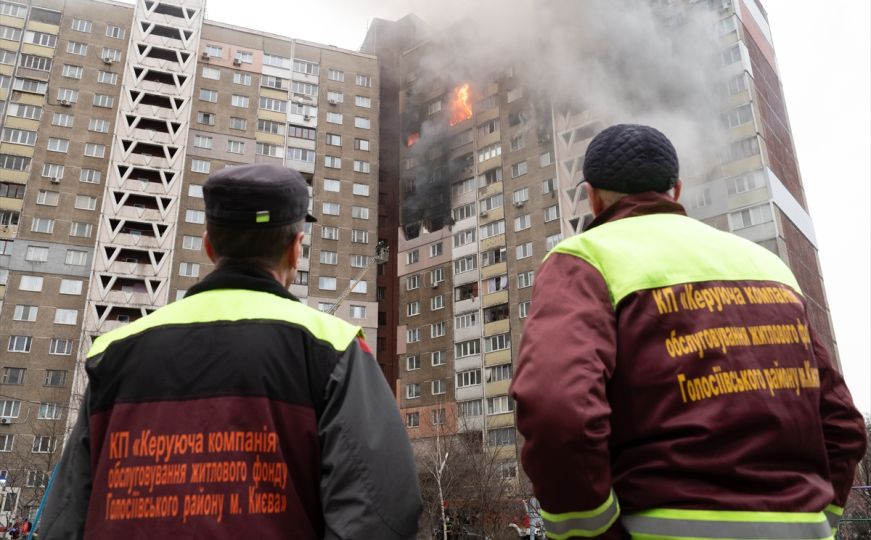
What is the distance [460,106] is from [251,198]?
202ft

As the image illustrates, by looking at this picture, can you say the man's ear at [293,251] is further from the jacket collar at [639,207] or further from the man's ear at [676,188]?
the man's ear at [676,188]

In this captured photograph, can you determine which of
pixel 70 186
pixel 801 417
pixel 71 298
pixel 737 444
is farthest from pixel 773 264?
pixel 70 186

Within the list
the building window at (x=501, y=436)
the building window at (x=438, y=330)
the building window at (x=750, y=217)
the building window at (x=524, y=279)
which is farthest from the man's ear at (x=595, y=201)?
the building window at (x=438, y=330)

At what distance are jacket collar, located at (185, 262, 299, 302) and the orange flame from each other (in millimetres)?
59306

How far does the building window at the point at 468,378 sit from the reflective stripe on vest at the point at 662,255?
47.5 m

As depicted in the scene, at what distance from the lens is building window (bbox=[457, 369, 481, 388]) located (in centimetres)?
4931

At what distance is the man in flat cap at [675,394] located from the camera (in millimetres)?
1746

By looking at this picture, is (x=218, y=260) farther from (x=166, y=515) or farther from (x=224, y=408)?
(x=166, y=515)

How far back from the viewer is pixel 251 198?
2.29m

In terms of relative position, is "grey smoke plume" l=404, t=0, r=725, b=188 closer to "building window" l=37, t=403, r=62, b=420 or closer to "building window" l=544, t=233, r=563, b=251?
"building window" l=544, t=233, r=563, b=251

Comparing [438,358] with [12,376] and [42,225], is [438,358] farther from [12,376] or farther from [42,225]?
[42,225]

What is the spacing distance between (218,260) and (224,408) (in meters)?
0.57

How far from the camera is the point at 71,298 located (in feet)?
149

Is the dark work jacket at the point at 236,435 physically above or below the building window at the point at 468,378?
below
